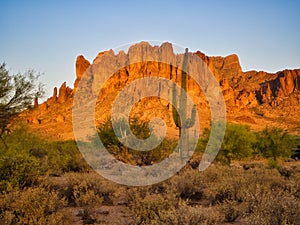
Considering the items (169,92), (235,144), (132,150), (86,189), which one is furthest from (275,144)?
(169,92)

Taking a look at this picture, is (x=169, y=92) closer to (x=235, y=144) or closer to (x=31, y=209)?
(x=235, y=144)

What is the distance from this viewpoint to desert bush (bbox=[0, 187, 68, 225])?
6574 mm

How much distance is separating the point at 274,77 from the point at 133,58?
187 ft

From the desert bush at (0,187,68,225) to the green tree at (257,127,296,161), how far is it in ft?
84.6

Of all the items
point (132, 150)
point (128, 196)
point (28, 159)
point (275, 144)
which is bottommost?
point (128, 196)

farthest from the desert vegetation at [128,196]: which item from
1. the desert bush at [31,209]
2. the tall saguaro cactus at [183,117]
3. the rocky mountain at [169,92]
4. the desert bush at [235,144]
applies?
the rocky mountain at [169,92]

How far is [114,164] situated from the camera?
69.0 ft

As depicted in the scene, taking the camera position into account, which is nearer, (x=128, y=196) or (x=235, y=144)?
(x=128, y=196)

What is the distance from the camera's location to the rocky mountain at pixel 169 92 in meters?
74.9

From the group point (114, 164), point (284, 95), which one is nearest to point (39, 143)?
point (114, 164)

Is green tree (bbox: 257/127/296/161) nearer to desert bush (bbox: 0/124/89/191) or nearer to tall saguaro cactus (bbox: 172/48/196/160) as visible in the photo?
tall saguaro cactus (bbox: 172/48/196/160)

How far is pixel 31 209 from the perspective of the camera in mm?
7031

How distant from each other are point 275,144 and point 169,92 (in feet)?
150

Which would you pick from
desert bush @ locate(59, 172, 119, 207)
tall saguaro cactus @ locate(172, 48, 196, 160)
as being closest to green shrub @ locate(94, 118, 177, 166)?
tall saguaro cactus @ locate(172, 48, 196, 160)
